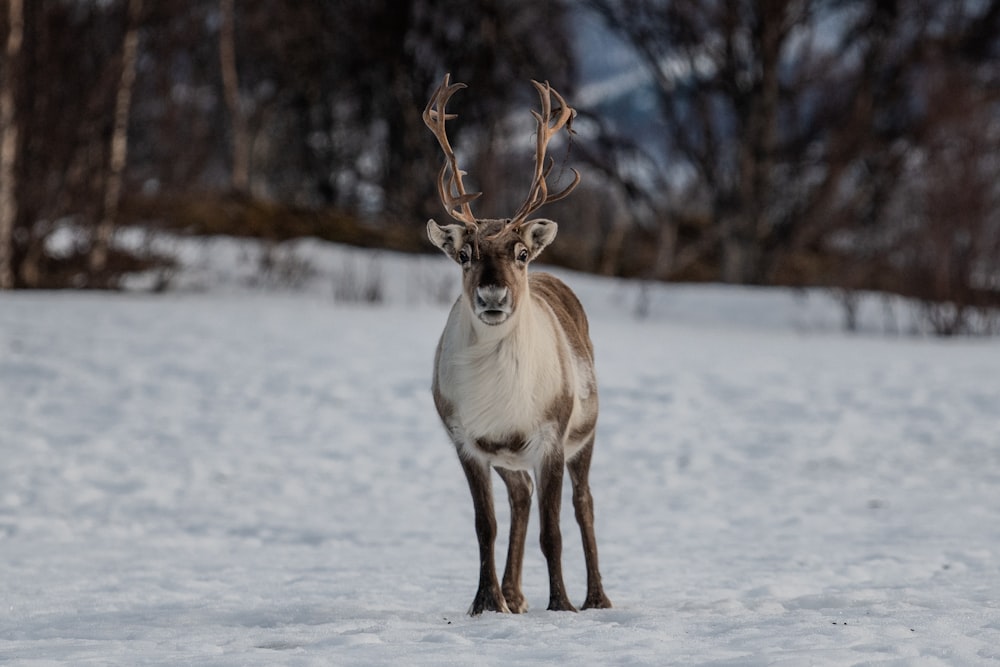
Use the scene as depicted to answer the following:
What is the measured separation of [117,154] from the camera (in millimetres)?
17531

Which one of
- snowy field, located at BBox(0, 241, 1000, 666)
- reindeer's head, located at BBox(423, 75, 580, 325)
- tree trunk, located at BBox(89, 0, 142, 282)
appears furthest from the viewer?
tree trunk, located at BBox(89, 0, 142, 282)

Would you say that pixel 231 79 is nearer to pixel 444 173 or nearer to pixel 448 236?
pixel 444 173

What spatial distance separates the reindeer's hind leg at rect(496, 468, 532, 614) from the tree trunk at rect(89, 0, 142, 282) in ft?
41.5

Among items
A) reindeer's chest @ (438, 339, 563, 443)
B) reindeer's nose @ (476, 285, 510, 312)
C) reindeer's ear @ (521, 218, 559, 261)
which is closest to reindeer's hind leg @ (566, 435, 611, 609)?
reindeer's chest @ (438, 339, 563, 443)

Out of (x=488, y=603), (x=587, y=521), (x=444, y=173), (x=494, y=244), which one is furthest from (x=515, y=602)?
(x=444, y=173)

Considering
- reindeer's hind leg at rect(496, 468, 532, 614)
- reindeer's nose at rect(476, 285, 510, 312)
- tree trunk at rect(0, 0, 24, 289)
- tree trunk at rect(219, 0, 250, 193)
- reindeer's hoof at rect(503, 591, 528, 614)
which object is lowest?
reindeer's hoof at rect(503, 591, 528, 614)

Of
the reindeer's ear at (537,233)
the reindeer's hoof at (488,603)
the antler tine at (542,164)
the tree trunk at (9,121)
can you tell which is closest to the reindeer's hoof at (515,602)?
the reindeer's hoof at (488,603)

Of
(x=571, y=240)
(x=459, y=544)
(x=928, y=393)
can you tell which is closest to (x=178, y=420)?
(x=459, y=544)

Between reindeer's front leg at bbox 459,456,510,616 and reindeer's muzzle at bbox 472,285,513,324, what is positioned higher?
reindeer's muzzle at bbox 472,285,513,324

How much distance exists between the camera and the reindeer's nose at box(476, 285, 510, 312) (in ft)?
15.1

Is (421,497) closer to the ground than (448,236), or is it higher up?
closer to the ground

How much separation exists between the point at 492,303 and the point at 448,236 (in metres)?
0.51

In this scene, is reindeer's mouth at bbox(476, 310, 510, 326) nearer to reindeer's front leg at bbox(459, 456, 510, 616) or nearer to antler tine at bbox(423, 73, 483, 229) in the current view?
antler tine at bbox(423, 73, 483, 229)

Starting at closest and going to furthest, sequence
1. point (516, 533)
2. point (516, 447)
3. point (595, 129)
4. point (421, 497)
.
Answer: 1. point (516, 447)
2. point (516, 533)
3. point (421, 497)
4. point (595, 129)
